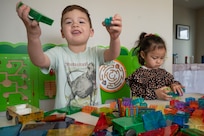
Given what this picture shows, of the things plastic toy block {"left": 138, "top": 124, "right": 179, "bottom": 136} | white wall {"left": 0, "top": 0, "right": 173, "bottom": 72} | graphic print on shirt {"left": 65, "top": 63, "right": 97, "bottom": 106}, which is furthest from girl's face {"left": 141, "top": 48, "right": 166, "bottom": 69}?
plastic toy block {"left": 138, "top": 124, "right": 179, "bottom": 136}

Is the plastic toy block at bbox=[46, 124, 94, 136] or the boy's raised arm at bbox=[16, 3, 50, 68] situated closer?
the plastic toy block at bbox=[46, 124, 94, 136]

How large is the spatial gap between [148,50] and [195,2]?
2145mm

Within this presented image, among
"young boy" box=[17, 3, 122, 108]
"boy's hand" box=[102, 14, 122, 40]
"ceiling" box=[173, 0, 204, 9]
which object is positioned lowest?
"young boy" box=[17, 3, 122, 108]

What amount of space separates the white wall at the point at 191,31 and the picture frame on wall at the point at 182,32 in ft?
0.15

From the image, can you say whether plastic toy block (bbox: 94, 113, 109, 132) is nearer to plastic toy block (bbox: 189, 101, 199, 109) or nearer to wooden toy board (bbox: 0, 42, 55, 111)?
plastic toy block (bbox: 189, 101, 199, 109)

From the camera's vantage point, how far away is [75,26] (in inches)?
21.2

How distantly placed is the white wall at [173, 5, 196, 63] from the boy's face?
7.45 ft

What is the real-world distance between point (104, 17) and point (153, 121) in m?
0.63

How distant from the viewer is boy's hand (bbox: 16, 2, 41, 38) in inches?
14.0

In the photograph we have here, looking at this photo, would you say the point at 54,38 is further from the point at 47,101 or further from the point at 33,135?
the point at 33,135

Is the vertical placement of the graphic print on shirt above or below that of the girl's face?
below

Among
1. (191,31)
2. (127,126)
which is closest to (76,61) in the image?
(127,126)

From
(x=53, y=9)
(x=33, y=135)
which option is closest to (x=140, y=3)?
(x=53, y=9)

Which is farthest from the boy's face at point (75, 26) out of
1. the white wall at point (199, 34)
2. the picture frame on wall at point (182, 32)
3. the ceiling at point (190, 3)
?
the white wall at point (199, 34)
